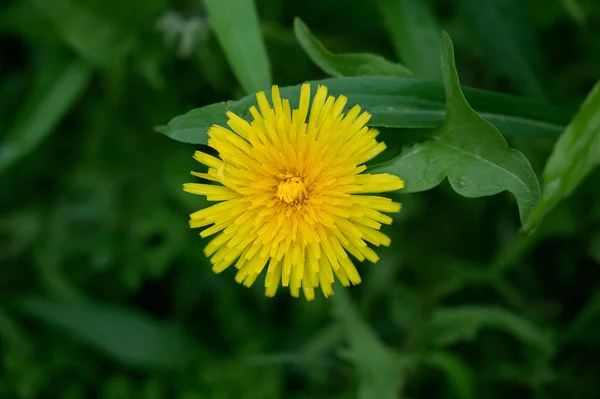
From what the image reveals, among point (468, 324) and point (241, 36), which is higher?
point (241, 36)

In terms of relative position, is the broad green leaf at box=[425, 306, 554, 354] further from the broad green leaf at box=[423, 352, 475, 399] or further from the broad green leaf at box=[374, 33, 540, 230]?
A: the broad green leaf at box=[374, 33, 540, 230]

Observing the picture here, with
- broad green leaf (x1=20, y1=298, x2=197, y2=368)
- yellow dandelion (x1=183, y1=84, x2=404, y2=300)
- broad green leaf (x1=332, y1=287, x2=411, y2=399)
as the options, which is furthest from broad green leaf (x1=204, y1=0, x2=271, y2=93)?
broad green leaf (x1=20, y1=298, x2=197, y2=368)

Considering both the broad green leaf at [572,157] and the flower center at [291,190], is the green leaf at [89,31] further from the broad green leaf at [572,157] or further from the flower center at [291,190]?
the broad green leaf at [572,157]

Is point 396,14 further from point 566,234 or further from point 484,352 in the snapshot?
point 484,352

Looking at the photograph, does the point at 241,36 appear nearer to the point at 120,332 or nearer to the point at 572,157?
the point at 572,157

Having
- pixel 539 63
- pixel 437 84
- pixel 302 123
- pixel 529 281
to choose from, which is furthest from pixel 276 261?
pixel 529 281

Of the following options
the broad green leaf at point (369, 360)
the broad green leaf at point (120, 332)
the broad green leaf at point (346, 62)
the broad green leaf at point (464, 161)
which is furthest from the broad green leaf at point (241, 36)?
the broad green leaf at point (120, 332)

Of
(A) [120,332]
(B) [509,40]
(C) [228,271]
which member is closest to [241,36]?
(B) [509,40]
